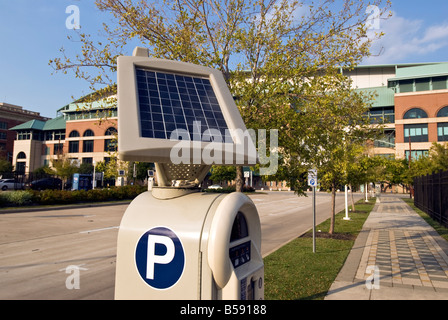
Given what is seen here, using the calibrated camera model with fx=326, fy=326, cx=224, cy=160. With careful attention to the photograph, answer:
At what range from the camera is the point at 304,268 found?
7117mm

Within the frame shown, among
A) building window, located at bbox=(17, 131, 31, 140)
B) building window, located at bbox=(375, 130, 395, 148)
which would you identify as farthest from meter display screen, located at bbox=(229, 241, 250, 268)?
building window, located at bbox=(17, 131, 31, 140)

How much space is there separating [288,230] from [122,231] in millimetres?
11923

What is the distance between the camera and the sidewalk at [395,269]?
18.4 feet

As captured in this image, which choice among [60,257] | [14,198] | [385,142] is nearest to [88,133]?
[14,198]

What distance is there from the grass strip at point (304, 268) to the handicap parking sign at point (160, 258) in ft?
10.3

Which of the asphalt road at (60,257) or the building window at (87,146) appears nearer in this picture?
the asphalt road at (60,257)

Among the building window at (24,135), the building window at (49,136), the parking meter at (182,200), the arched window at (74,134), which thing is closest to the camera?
the parking meter at (182,200)

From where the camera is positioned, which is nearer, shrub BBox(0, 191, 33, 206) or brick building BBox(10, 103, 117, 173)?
shrub BBox(0, 191, 33, 206)

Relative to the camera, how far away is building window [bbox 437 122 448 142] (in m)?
56.6

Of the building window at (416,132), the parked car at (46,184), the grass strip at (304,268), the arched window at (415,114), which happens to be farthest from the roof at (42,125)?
the grass strip at (304,268)

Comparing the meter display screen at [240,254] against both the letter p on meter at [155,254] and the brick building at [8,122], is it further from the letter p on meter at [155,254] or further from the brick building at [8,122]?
the brick building at [8,122]

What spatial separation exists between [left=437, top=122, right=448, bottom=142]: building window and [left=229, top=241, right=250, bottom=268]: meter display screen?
6563cm

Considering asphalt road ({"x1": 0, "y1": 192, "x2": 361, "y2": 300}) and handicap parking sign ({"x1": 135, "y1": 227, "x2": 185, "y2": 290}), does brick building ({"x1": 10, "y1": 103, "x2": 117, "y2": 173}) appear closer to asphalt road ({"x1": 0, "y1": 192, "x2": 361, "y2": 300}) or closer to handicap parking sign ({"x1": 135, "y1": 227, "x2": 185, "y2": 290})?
asphalt road ({"x1": 0, "y1": 192, "x2": 361, "y2": 300})
